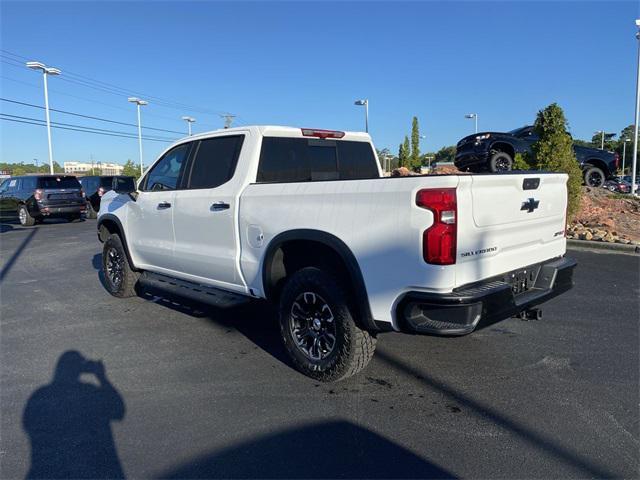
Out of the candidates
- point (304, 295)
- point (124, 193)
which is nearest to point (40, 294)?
point (124, 193)

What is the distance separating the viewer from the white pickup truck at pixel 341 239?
10.5ft

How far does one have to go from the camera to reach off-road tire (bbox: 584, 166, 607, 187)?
1514 cm

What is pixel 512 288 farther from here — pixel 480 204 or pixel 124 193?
pixel 124 193

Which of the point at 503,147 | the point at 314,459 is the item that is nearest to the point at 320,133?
the point at 314,459

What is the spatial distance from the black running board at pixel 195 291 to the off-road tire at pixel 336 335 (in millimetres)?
710

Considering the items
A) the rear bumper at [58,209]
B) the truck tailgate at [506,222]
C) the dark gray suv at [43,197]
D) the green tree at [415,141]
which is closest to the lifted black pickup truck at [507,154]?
the truck tailgate at [506,222]

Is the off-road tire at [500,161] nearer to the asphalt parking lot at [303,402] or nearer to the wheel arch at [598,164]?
the wheel arch at [598,164]

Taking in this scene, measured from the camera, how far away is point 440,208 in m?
3.14

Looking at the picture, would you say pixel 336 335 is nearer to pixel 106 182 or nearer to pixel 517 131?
pixel 517 131

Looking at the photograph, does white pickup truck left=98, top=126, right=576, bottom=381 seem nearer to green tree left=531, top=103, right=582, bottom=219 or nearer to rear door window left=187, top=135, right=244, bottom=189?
rear door window left=187, top=135, right=244, bottom=189

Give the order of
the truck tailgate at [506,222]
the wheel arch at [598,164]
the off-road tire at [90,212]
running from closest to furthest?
the truck tailgate at [506,222] < the wheel arch at [598,164] < the off-road tire at [90,212]

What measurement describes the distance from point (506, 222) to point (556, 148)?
9.43m

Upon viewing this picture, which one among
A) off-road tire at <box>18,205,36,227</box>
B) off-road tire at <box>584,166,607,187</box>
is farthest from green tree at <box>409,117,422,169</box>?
off-road tire at <box>18,205,36,227</box>

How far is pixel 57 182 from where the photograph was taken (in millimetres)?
17891
